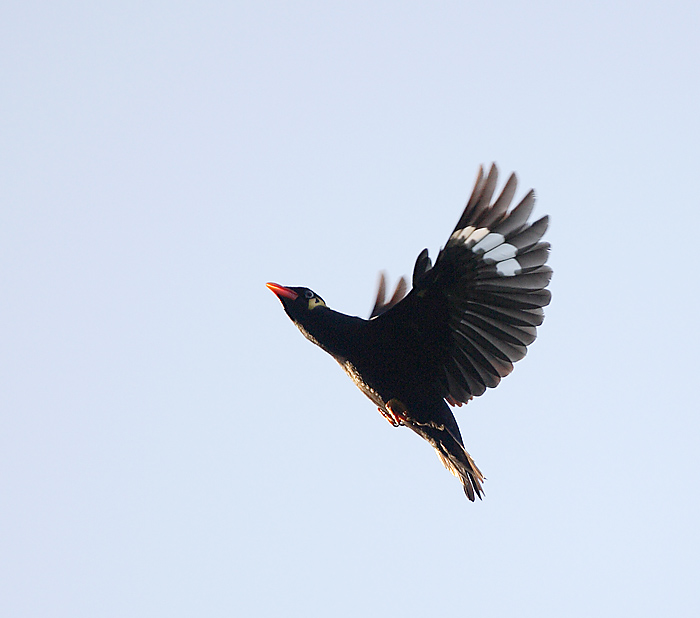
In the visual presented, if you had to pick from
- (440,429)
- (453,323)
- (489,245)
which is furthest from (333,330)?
(489,245)

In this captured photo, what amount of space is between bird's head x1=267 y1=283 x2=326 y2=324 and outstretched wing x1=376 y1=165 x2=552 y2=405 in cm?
65

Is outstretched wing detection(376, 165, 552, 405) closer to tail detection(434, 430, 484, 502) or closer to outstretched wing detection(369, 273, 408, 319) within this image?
tail detection(434, 430, 484, 502)

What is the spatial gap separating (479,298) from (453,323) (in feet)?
0.85

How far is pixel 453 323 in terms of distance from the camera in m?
6.54

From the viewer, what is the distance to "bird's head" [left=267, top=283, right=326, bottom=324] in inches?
273

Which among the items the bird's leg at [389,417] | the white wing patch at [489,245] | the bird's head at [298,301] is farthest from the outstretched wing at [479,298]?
the bird's head at [298,301]

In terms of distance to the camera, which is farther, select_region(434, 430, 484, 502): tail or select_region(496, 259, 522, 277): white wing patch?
select_region(434, 430, 484, 502): tail

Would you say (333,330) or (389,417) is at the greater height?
(333,330)

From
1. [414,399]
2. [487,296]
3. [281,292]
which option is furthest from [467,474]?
Answer: [281,292]

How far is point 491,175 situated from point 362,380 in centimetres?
169

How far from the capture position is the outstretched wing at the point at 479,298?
6203 millimetres

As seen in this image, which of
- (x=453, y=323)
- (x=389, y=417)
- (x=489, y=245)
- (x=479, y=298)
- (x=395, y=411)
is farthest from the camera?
(x=389, y=417)

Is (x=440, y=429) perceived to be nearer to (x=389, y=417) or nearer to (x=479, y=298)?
(x=389, y=417)

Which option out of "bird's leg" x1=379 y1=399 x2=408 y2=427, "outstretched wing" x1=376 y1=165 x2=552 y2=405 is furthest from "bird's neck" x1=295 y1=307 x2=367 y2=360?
"bird's leg" x1=379 y1=399 x2=408 y2=427
